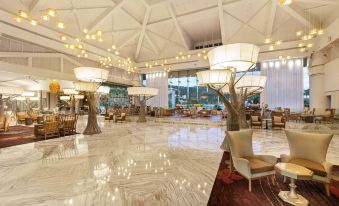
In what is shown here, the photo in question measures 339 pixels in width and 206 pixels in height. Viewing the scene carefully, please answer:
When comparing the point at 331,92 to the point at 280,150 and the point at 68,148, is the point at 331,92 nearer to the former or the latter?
the point at 280,150

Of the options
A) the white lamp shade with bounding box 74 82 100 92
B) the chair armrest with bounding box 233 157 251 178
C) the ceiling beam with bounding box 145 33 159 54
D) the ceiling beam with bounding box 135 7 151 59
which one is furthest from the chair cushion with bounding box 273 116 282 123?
the ceiling beam with bounding box 145 33 159 54

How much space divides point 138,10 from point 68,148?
1044 cm

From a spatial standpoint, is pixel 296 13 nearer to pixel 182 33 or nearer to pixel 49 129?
pixel 182 33

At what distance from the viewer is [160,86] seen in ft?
59.1

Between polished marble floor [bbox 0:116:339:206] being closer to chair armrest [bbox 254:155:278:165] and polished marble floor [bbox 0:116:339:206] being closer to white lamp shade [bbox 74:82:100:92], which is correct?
chair armrest [bbox 254:155:278:165]

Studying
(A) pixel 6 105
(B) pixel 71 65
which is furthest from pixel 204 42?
(A) pixel 6 105

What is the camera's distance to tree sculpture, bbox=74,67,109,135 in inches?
215

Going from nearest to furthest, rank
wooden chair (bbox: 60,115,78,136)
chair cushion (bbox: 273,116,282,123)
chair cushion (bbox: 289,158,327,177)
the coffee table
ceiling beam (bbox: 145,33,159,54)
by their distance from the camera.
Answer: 1. the coffee table
2. chair cushion (bbox: 289,158,327,177)
3. wooden chair (bbox: 60,115,78,136)
4. chair cushion (bbox: 273,116,282,123)
5. ceiling beam (bbox: 145,33,159,54)

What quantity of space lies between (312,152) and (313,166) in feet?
0.94

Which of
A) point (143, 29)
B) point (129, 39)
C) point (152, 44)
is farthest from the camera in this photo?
point (152, 44)

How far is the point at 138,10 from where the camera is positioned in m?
11.8

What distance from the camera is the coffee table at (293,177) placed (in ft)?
7.29

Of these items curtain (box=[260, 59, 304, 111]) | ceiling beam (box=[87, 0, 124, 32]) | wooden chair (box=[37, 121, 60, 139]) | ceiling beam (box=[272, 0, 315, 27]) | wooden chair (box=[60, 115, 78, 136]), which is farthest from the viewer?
curtain (box=[260, 59, 304, 111])

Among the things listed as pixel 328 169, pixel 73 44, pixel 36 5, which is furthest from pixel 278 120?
pixel 36 5
